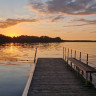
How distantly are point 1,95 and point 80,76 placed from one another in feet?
12.0

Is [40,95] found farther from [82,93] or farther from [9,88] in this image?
[9,88]

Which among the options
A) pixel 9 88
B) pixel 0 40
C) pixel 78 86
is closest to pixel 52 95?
pixel 78 86

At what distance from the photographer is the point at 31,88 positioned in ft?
18.6

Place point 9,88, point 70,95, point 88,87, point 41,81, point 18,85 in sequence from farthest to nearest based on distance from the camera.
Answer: point 18,85, point 9,88, point 41,81, point 88,87, point 70,95

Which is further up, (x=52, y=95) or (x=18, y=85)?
(x=52, y=95)

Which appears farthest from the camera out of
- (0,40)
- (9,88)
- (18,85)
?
(0,40)

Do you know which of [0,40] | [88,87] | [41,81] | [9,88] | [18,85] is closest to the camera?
[88,87]

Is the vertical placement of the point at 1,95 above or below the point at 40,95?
below

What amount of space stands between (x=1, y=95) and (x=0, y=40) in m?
123

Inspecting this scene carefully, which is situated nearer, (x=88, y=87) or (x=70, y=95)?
(x=70, y=95)

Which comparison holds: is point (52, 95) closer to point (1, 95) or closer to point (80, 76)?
point (80, 76)

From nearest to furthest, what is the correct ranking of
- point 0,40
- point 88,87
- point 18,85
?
point 88,87, point 18,85, point 0,40

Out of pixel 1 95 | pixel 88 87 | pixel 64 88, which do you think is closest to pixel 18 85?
pixel 1 95

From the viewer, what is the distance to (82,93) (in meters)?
5.13
